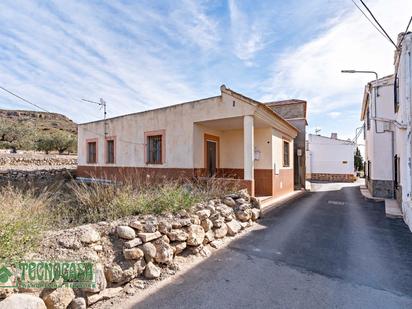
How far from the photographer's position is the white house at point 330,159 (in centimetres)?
2478

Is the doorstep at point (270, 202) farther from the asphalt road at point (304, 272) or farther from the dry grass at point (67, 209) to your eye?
the dry grass at point (67, 209)

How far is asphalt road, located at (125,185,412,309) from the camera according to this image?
3342mm

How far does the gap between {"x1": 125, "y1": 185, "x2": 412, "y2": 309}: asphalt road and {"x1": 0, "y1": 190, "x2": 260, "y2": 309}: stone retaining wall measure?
0.43 metres

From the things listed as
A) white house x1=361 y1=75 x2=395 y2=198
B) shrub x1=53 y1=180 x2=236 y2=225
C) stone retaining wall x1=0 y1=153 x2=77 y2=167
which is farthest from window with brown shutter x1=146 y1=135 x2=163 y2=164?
stone retaining wall x1=0 y1=153 x2=77 y2=167

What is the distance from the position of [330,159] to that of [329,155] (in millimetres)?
446

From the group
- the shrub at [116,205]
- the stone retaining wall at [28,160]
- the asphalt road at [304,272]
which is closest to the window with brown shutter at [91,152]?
the shrub at [116,205]

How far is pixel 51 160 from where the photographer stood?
25.5 metres

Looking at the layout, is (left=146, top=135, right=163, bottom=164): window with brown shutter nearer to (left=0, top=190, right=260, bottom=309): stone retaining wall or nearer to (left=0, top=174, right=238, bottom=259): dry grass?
(left=0, top=174, right=238, bottom=259): dry grass

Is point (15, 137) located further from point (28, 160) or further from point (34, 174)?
point (34, 174)

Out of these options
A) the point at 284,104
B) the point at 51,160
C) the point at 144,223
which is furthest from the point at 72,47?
the point at 51,160

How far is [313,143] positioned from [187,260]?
25457 millimetres

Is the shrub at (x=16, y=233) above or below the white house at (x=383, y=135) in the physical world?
below

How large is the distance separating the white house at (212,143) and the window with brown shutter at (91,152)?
270 centimetres

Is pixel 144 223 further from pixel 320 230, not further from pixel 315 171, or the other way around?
pixel 315 171
